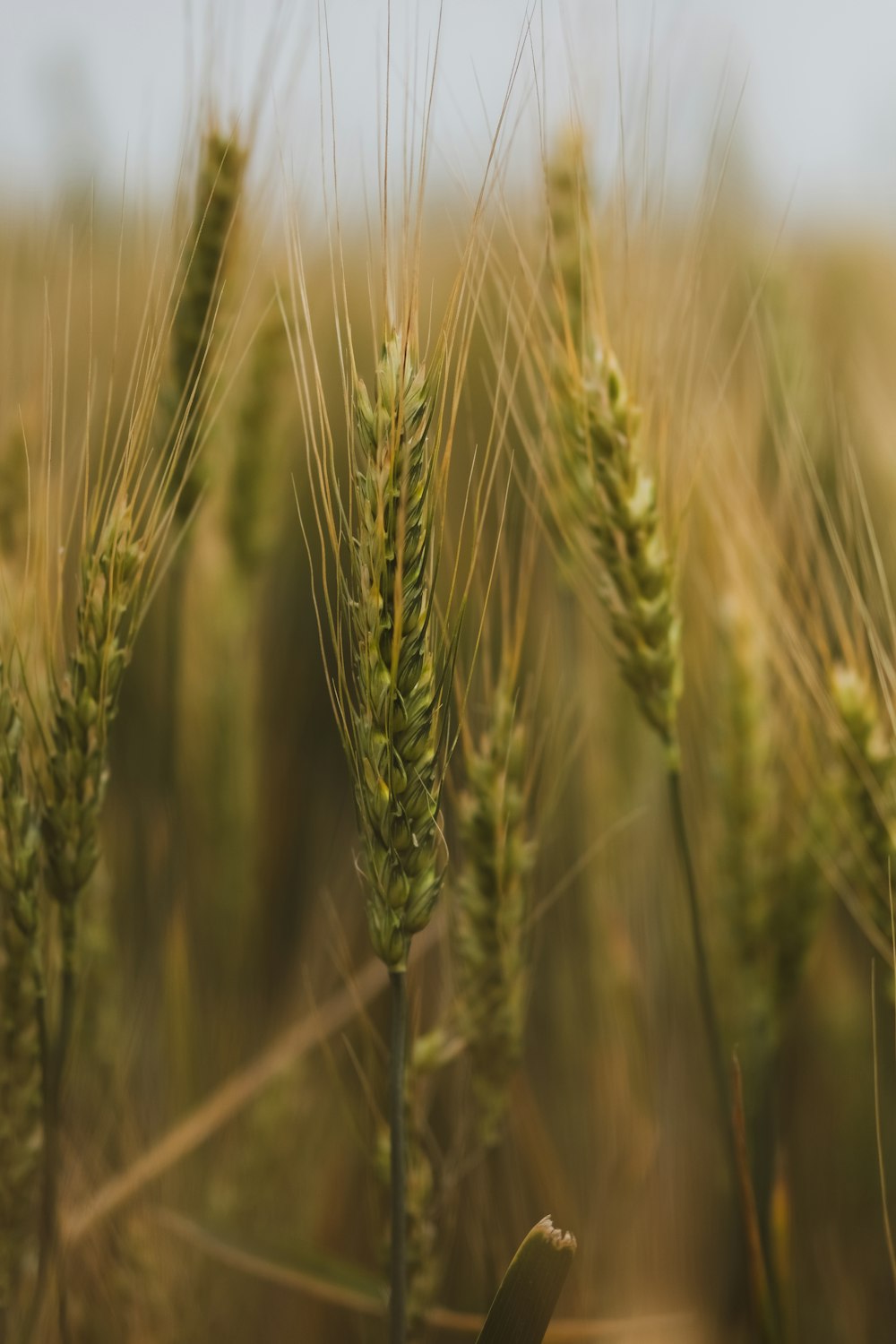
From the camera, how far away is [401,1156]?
51 centimetres

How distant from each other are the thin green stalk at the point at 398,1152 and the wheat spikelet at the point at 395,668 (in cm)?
2

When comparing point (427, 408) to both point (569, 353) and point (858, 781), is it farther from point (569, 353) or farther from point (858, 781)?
point (858, 781)

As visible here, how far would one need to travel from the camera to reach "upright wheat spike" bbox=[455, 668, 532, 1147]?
0.65 m

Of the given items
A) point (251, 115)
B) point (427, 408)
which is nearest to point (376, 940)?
point (427, 408)

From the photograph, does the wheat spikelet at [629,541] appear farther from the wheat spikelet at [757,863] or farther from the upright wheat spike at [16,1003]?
the upright wheat spike at [16,1003]

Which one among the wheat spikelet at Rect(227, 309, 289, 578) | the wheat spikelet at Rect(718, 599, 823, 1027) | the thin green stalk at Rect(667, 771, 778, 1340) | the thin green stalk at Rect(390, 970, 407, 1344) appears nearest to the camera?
the thin green stalk at Rect(390, 970, 407, 1344)

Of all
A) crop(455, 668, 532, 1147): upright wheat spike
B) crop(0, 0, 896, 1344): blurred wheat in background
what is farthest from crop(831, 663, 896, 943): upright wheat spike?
crop(455, 668, 532, 1147): upright wheat spike

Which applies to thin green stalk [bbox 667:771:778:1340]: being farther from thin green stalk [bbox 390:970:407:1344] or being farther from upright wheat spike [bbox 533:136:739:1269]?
thin green stalk [bbox 390:970:407:1344]

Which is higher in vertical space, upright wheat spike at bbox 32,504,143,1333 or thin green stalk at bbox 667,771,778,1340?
upright wheat spike at bbox 32,504,143,1333

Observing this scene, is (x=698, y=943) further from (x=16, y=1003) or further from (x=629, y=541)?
A: (x=16, y=1003)

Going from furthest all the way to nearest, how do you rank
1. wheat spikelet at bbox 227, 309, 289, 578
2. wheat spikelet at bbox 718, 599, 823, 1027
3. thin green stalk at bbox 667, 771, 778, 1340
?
1. wheat spikelet at bbox 227, 309, 289, 578
2. wheat spikelet at bbox 718, 599, 823, 1027
3. thin green stalk at bbox 667, 771, 778, 1340

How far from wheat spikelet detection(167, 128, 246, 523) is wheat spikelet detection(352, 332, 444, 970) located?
0.22m

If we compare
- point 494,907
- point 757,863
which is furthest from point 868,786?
point 494,907

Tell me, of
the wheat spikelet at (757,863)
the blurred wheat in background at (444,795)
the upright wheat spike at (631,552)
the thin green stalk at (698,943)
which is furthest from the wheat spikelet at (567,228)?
the thin green stalk at (698,943)
